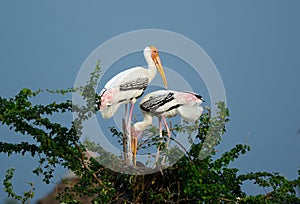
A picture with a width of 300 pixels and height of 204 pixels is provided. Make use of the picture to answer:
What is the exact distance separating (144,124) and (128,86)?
0.18 metres

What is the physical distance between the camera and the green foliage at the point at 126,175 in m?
1.93

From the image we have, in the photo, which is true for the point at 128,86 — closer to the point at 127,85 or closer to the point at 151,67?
the point at 127,85

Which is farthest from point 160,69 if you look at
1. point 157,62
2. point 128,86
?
point 128,86

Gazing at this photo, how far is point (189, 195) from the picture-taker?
2.03 metres

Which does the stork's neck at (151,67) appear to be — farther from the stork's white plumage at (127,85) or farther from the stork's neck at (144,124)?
the stork's neck at (144,124)

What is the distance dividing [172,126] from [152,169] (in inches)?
10.5

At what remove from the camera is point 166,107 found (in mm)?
2162

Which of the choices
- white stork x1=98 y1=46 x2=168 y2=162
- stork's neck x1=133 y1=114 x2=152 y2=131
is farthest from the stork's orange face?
stork's neck x1=133 y1=114 x2=152 y2=131

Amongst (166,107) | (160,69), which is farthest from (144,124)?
(160,69)

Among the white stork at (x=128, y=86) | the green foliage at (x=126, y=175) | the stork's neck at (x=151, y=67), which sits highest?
the stork's neck at (x=151, y=67)

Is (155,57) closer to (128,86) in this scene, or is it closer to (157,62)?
(157,62)

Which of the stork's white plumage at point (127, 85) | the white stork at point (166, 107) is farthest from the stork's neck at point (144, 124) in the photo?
the stork's white plumage at point (127, 85)

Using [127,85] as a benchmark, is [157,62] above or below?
above

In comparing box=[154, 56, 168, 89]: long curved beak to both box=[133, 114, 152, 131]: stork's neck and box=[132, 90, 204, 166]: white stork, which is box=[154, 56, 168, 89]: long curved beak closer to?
box=[132, 90, 204, 166]: white stork
